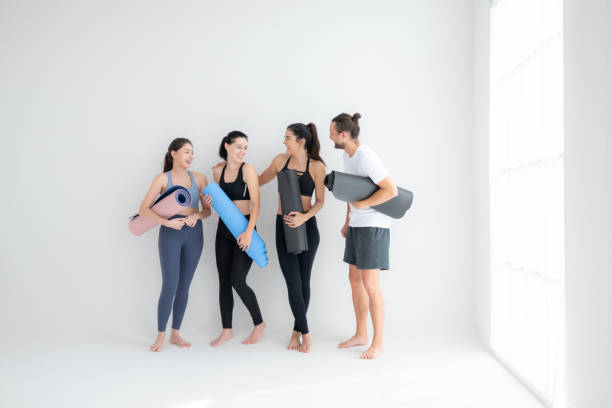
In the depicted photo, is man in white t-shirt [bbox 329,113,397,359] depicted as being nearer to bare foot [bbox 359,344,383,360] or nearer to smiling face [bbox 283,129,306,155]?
bare foot [bbox 359,344,383,360]

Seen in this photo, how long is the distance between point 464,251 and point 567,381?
167 cm

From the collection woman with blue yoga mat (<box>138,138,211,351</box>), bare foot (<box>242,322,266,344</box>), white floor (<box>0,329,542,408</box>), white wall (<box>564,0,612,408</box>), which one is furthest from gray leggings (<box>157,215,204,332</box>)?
white wall (<box>564,0,612,408</box>)

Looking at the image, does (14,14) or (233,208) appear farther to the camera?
(14,14)

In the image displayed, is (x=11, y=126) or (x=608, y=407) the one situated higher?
(x=11, y=126)

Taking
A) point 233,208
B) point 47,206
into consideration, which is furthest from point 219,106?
point 47,206

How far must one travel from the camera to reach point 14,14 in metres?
3.66

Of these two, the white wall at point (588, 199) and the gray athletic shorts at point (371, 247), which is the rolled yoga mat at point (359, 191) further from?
the white wall at point (588, 199)

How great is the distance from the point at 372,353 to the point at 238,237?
4.02 ft

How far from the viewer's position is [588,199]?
1636 mm

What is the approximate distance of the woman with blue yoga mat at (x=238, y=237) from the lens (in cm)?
304

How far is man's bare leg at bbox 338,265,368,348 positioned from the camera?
300cm

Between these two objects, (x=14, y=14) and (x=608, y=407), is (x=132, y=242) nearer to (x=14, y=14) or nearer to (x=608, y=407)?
(x=14, y=14)

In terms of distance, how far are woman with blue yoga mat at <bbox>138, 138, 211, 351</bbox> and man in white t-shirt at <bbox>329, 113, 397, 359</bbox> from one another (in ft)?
3.73

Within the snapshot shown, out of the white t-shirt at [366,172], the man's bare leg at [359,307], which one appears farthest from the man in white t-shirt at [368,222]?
the man's bare leg at [359,307]
